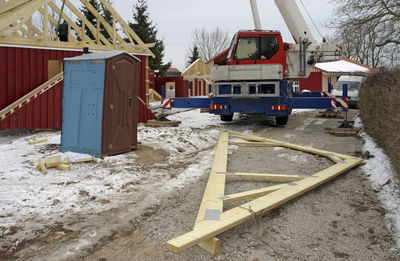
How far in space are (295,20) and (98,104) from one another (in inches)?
354

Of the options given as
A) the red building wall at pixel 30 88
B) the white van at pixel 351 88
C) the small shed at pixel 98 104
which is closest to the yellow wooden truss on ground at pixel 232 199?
the small shed at pixel 98 104

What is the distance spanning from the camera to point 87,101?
7191mm

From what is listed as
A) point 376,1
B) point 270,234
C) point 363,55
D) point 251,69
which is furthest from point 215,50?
point 270,234

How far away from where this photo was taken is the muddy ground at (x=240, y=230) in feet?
11.1

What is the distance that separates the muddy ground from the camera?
11.1ft

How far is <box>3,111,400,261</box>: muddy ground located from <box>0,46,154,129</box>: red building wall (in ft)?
22.7

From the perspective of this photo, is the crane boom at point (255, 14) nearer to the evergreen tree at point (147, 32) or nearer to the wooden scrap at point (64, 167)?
the wooden scrap at point (64, 167)

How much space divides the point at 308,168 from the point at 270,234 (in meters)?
3.27

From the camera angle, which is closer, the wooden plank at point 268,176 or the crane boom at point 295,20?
the wooden plank at point 268,176

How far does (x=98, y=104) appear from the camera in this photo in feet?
23.0

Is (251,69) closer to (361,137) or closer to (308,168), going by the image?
(361,137)

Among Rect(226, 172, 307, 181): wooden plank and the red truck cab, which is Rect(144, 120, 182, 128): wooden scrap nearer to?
the red truck cab

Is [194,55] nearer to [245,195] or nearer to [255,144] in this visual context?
[255,144]

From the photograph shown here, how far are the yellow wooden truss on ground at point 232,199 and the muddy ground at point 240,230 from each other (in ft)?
Result: 0.45
